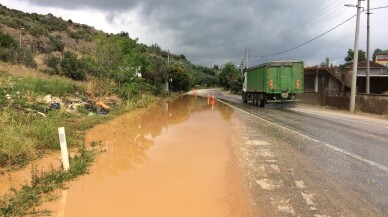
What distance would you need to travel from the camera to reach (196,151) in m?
10.7

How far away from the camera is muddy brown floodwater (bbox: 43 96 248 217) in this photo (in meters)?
5.96

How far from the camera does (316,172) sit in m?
7.93

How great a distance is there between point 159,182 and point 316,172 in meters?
3.34

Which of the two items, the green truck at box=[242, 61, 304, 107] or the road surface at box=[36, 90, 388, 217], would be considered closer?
the road surface at box=[36, 90, 388, 217]

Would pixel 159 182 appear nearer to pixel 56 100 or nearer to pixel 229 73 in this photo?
pixel 56 100

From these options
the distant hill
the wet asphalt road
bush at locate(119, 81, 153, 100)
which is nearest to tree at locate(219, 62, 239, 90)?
the distant hill

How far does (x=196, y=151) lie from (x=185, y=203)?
450 centimetres

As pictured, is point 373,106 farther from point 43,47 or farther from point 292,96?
point 43,47

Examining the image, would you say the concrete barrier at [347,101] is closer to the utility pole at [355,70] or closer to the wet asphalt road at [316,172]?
the utility pole at [355,70]

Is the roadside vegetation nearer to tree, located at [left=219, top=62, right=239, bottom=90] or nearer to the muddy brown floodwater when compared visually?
the muddy brown floodwater

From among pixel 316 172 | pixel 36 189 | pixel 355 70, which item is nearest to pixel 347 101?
pixel 355 70

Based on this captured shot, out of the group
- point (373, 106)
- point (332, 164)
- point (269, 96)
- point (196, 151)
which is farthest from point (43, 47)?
point (332, 164)

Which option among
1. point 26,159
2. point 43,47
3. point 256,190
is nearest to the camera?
point 256,190

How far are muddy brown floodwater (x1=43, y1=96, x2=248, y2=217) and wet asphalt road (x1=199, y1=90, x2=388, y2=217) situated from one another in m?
0.50
